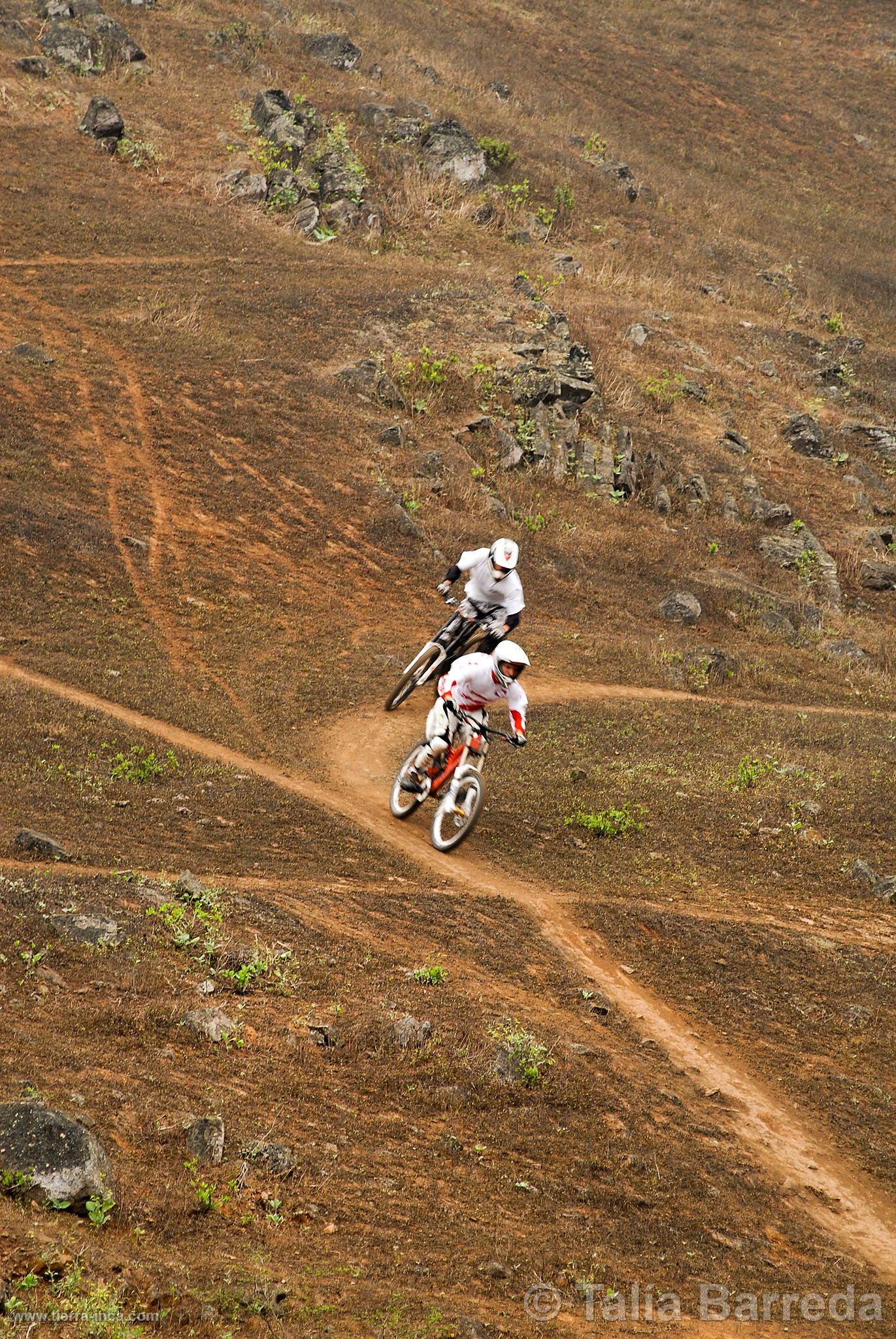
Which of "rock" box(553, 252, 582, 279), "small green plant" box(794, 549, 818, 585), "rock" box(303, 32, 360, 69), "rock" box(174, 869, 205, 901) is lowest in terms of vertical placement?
"small green plant" box(794, 549, 818, 585)

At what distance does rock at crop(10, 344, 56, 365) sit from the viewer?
73.2 ft

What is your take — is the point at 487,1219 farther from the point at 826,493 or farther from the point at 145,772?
the point at 826,493

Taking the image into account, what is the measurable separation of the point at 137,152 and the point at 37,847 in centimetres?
2933

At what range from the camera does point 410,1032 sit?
7.69m

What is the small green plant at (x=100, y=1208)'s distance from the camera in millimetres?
5102

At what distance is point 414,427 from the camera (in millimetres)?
24812

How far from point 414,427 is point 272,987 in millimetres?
18565

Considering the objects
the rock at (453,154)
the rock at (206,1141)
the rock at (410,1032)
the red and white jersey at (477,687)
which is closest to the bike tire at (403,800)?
the red and white jersey at (477,687)

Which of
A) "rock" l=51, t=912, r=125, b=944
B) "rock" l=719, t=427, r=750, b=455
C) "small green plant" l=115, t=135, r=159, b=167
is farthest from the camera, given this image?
"small green plant" l=115, t=135, r=159, b=167

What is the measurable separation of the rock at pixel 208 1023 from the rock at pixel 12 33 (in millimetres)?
36482

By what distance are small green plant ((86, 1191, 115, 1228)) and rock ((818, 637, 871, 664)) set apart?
62.7 ft

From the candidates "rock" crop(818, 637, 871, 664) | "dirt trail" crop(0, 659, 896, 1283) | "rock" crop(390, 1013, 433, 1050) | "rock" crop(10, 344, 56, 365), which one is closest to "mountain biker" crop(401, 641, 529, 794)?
"dirt trail" crop(0, 659, 896, 1283)

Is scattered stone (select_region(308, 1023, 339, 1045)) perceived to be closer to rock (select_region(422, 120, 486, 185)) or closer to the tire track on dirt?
the tire track on dirt

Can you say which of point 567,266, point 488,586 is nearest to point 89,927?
point 488,586
